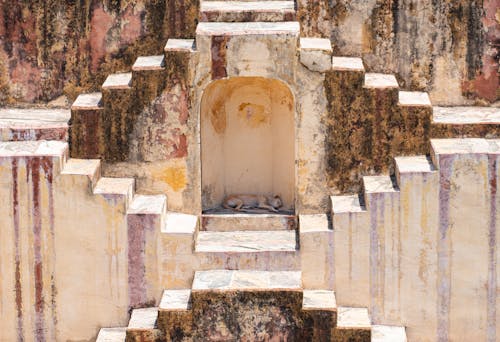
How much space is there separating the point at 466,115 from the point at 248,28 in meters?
2.79

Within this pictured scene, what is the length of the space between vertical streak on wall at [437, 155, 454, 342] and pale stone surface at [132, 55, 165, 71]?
3.45 m

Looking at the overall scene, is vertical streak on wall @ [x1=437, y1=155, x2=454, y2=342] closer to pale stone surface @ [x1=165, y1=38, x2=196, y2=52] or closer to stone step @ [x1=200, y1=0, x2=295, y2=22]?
stone step @ [x1=200, y1=0, x2=295, y2=22]

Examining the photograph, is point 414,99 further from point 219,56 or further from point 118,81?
point 118,81

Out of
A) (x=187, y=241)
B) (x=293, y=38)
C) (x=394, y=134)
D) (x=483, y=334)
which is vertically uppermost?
(x=293, y=38)

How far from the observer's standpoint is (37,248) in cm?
1457

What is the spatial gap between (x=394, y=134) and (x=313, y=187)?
3.77ft

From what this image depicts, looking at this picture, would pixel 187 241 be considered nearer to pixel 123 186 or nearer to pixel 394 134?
pixel 123 186

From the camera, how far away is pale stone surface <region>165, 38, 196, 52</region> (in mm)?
14688

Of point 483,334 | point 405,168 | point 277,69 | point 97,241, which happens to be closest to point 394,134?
point 405,168

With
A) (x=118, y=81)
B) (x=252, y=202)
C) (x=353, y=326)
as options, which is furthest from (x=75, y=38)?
(x=353, y=326)

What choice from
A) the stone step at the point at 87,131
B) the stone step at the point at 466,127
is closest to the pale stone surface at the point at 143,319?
the stone step at the point at 87,131

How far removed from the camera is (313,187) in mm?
14953

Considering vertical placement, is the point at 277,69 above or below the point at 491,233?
above

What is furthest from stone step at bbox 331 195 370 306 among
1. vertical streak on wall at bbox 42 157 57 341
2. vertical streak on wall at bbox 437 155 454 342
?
vertical streak on wall at bbox 42 157 57 341
